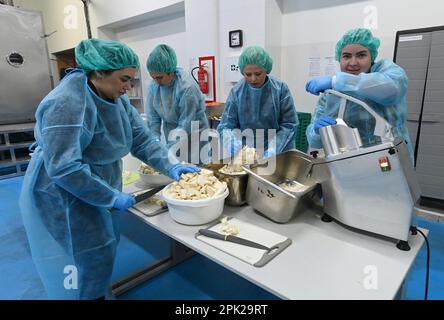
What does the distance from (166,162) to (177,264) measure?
0.88 meters

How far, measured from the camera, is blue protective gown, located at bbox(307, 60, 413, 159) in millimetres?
1133

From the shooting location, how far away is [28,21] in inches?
164

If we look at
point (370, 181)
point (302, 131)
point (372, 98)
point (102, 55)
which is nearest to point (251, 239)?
point (370, 181)

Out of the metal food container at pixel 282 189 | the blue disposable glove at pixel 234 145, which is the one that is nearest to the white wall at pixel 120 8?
the blue disposable glove at pixel 234 145

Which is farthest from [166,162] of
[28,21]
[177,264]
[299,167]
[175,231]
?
[28,21]

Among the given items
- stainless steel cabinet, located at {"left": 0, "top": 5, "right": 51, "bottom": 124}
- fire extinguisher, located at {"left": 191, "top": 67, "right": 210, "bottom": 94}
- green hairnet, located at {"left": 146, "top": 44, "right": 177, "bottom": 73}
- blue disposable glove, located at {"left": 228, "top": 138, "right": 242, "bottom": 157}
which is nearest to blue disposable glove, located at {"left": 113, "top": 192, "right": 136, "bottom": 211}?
blue disposable glove, located at {"left": 228, "top": 138, "right": 242, "bottom": 157}

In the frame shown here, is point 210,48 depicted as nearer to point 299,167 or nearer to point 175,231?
point 299,167

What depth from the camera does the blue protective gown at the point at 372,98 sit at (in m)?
1.13

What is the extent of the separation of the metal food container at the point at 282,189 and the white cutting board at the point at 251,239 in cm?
10

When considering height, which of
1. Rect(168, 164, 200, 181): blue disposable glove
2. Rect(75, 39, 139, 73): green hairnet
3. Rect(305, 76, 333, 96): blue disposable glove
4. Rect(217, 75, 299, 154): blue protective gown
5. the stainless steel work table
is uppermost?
Rect(75, 39, 139, 73): green hairnet

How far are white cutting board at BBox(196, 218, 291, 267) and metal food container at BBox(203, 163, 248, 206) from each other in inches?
6.3

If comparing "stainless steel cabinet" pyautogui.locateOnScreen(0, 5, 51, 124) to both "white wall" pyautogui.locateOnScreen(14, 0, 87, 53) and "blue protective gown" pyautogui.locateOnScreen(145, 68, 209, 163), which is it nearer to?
"white wall" pyautogui.locateOnScreen(14, 0, 87, 53)

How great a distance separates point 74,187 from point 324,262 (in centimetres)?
93

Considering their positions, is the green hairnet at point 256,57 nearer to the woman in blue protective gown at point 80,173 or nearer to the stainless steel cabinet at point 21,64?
the woman in blue protective gown at point 80,173
